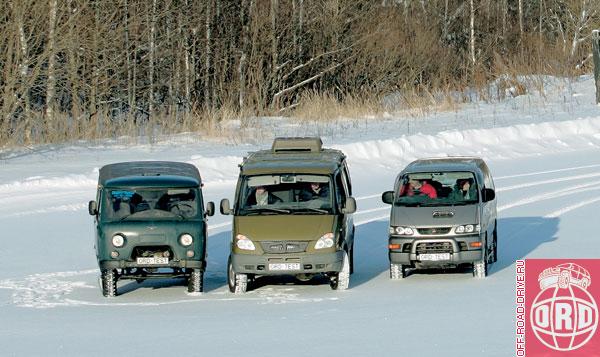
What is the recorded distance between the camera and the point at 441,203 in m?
20.5

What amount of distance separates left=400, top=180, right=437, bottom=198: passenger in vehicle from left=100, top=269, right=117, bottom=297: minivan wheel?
14.9 feet

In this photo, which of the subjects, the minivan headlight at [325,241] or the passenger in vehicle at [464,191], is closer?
the minivan headlight at [325,241]

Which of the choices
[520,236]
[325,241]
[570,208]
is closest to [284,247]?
[325,241]

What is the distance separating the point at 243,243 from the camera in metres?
19.2

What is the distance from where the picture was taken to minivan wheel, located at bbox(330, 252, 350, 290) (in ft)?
63.8

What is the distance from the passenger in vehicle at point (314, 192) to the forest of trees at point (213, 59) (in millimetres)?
18415

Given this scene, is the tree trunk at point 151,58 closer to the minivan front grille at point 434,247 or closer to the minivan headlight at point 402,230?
the minivan headlight at point 402,230

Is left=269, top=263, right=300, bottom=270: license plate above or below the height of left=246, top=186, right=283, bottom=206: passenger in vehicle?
below

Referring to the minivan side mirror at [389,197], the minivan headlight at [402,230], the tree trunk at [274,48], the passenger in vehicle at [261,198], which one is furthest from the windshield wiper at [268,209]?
the tree trunk at [274,48]

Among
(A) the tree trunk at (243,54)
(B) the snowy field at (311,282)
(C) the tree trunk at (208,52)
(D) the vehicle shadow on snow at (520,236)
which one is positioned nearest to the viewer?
(B) the snowy field at (311,282)

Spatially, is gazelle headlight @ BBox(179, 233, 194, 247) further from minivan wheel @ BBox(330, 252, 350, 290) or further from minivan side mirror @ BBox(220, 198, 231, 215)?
minivan wheel @ BBox(330, 252, 350, 290)

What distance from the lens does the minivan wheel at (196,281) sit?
64.0ft

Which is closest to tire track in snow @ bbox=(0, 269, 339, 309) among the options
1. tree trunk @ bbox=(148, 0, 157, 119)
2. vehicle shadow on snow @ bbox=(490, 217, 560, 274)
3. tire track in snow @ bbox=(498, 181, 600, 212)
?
vehicle shadow on snow @ bbox=(490, 217, 560, 274)

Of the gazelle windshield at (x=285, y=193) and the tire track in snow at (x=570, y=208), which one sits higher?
the gazelle windshield at (x=285, y=193)
